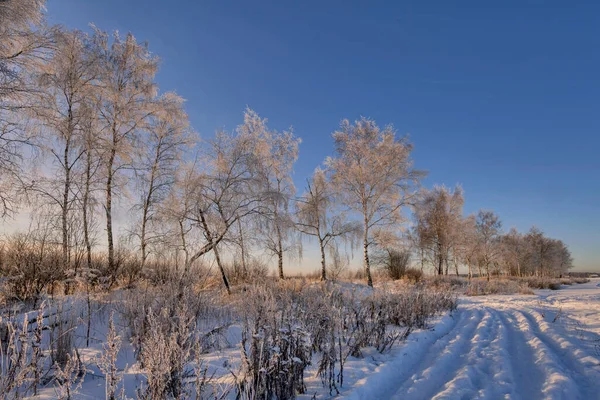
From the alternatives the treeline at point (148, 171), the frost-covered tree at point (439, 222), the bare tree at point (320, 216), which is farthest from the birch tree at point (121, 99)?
the frost-covered tree at point (439, 222)

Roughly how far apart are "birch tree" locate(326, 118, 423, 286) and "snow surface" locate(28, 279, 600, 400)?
12552 mm

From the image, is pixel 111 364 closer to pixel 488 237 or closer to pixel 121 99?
pixel 121 99

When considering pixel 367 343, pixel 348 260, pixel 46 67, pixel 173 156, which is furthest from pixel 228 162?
pixel 348 260

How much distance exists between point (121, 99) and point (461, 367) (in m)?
17.0

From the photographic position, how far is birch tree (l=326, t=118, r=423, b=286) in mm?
19531

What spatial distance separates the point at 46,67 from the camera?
43.8 ft

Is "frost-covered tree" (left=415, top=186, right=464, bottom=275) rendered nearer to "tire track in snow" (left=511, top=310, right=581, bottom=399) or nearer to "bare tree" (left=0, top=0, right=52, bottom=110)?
"tire track in snow" (left=511, top=310, right=581, bottom=399)

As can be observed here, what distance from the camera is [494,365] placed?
4656 millimetres

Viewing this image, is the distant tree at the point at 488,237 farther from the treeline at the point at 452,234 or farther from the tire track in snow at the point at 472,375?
the tire track in snow at the point at 472,375

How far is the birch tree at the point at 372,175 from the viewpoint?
19531 millimetres

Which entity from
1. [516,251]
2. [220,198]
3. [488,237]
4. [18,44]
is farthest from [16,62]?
[516,251]

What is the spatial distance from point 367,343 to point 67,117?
1523cm

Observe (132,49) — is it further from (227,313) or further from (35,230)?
(227,313)

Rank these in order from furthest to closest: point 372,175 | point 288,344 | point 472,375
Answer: point 372,175 → point 472,375 → point 288,344
